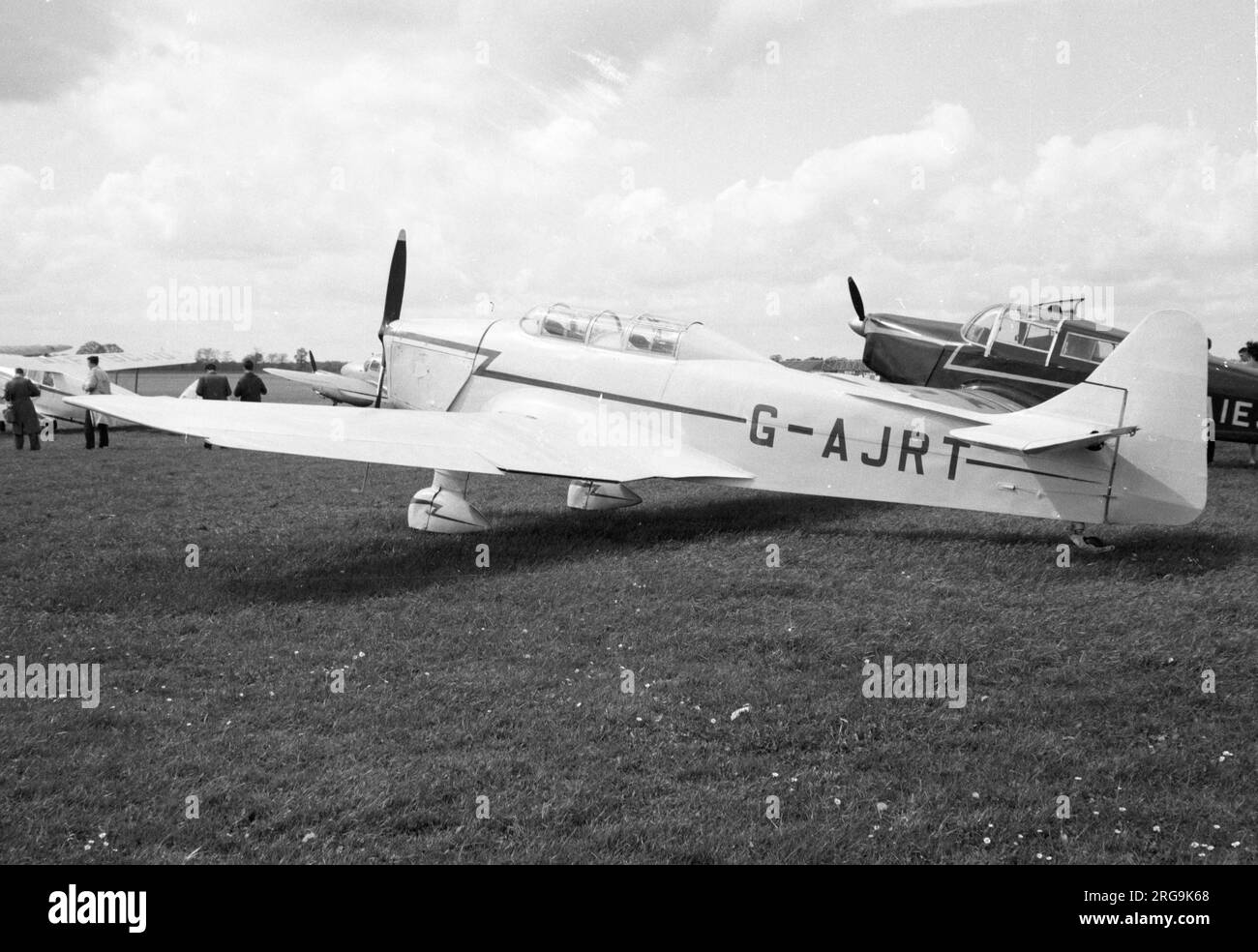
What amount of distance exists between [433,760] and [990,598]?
13.5 feet

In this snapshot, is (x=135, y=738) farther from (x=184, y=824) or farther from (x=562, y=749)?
(x=562, y=749)

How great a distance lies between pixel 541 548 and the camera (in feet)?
27.2

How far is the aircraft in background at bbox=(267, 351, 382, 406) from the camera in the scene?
18.7m

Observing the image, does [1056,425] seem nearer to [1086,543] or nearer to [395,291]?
[1086,543]

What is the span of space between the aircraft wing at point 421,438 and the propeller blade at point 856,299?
8.12m

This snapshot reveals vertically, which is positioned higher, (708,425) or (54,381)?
(54,381)

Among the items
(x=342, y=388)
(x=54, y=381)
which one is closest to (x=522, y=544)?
(x=342, y=388)

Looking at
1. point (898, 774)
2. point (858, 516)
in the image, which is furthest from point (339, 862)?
point (858, 516)

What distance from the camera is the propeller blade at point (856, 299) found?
52.5ft

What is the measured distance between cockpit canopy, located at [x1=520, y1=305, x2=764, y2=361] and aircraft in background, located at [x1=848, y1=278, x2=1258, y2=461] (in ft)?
17.9

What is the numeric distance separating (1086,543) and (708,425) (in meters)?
3.55

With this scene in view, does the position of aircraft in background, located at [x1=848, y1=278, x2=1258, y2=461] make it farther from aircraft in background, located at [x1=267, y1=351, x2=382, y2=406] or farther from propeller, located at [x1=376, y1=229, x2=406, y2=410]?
aircraft in background, located at [x1=267, y1=351, x2=382, y2=406]

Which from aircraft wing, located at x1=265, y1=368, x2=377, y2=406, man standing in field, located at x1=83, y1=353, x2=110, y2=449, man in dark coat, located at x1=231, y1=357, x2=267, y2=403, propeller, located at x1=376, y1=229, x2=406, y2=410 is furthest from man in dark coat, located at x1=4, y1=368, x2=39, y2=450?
propeller, located at x1=376, y1=229, x2=406, y2=410

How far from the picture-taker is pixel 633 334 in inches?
383
